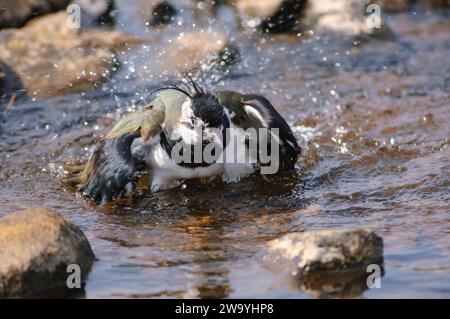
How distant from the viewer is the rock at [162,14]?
347 inches

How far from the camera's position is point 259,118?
5887 mm

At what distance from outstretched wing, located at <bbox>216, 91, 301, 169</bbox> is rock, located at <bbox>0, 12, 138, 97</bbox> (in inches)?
82.6

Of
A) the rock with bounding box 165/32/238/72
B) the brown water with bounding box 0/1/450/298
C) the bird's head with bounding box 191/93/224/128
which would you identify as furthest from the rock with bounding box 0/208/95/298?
the rock with bounding box 165/32/238/72

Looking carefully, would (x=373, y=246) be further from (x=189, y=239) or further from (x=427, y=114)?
(x=427, y=114)

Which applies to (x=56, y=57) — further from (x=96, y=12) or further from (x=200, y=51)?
(x=200, y=51)

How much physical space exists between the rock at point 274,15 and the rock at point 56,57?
1.41 metres

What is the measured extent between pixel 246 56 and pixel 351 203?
316 centimetres

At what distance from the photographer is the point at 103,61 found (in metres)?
7.88

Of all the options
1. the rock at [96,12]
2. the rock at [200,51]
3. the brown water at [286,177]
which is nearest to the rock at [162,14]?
the brown water at [286,177]

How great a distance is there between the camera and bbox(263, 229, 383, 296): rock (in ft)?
13.4

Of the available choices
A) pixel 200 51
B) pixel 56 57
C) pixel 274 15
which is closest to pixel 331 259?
pixel 200 51

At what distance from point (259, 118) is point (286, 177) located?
1.44 feet
